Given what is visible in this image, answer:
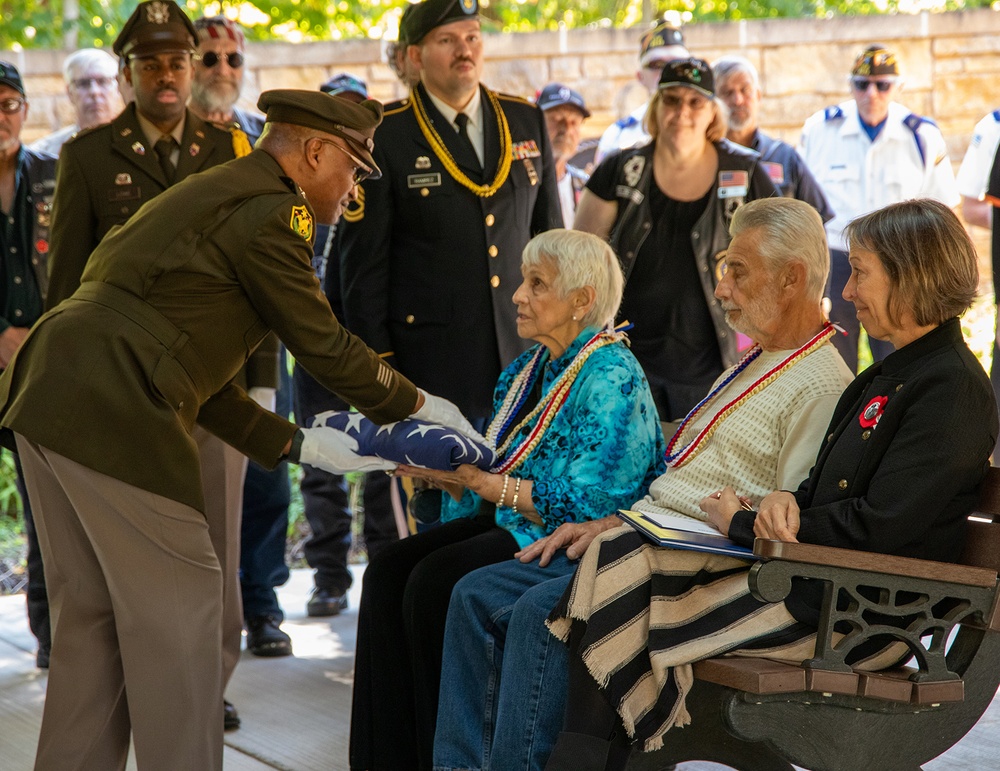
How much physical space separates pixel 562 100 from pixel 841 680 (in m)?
4.37

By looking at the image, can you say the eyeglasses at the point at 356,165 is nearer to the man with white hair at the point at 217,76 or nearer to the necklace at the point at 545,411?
the necklace at the point at 545,411

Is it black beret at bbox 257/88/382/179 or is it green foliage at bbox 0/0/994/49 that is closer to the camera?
black beret at bbox 257/88/382/179

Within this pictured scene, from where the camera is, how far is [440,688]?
2914mm

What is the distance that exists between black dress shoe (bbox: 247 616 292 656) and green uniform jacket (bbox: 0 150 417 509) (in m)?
1.88

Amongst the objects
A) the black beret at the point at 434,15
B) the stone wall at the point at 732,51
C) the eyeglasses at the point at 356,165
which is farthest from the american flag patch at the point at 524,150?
the stone wall at the point at 732,51

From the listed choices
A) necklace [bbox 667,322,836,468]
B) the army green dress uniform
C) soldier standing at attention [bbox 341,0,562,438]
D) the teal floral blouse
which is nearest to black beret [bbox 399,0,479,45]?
soldier standing at attention [bbox 341,0,562,438]

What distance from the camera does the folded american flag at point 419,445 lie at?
307 cm

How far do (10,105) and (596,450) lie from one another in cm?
289

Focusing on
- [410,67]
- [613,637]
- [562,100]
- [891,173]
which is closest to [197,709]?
[613,637]

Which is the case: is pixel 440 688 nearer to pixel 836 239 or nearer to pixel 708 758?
pixel 708 758

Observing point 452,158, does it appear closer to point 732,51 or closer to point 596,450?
point 596,450

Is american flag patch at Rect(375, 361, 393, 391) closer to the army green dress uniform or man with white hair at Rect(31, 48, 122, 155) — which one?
the army green dress uniform

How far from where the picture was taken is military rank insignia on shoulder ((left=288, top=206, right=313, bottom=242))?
275cm

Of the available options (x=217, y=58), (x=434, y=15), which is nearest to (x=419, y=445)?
(x=434, y=15)
